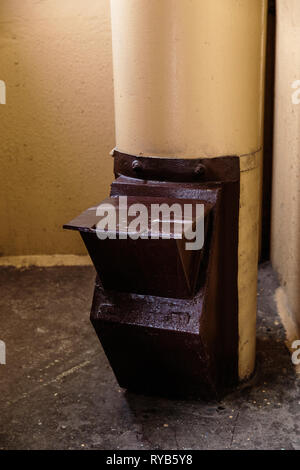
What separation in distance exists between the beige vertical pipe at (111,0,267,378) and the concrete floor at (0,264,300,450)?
0.92 meters

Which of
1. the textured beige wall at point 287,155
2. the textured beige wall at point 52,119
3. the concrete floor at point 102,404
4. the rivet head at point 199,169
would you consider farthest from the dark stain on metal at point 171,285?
the textured beige wall at point 52,119

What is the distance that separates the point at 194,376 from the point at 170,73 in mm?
1339

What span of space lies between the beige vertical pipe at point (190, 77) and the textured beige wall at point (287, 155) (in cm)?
78

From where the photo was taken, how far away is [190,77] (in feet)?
8.03

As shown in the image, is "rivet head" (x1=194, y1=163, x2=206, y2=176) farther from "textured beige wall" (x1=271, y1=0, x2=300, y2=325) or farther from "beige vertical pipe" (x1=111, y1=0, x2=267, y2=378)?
"textured beige wall" (x1=271, y1=0, x2=300, y2=325)

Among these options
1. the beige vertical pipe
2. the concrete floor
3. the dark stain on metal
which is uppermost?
the beige vertical pipe

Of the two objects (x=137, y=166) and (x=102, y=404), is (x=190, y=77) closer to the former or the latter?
(x=137, y=166)

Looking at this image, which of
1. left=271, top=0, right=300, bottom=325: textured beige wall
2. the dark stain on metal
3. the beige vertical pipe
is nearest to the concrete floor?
the dark stain on metal

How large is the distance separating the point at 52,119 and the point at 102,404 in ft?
7.40

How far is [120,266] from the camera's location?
2.51 m

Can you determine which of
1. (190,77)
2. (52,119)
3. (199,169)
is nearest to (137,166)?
(199,169)

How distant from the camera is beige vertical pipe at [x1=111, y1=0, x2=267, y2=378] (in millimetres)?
2404

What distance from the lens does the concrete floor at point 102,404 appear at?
2.59 metres

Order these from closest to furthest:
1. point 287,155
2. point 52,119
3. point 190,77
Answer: point 190,77 → point 287,155 → point 52,119
